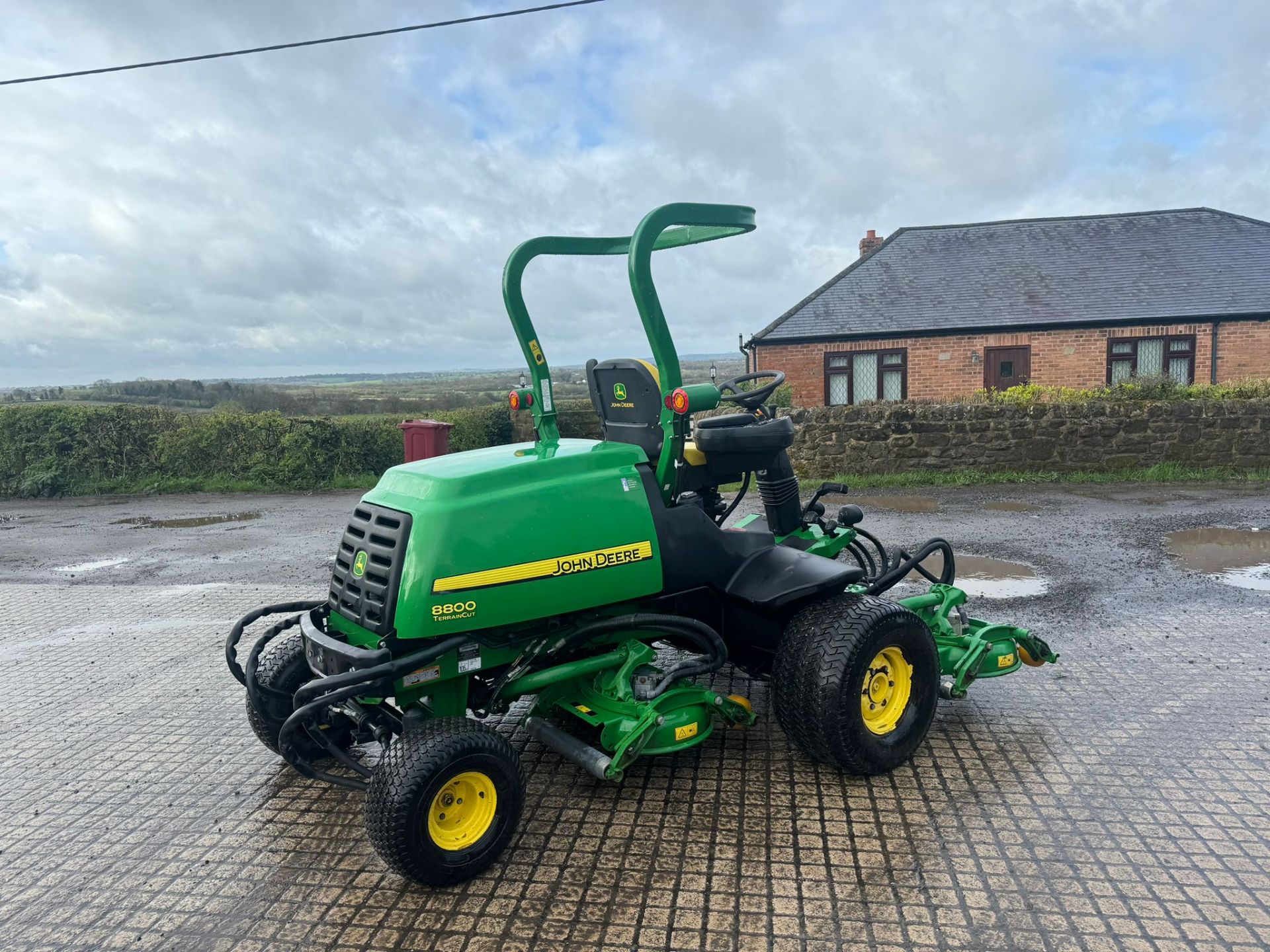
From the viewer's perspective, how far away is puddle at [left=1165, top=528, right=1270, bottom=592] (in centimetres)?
722

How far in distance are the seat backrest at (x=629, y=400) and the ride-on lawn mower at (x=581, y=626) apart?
0.5 inches

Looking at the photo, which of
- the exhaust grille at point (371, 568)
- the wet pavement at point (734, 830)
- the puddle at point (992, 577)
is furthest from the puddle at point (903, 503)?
the exhaust grille at point (371, 568)

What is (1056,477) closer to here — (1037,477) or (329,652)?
(1037,477)

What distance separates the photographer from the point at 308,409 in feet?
55.4

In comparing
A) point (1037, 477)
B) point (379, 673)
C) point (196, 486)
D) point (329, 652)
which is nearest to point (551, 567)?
point (379, 673)

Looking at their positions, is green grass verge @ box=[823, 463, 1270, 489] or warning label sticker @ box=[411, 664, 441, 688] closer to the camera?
warning label sticker @ box=[411, 664, 441, 688]

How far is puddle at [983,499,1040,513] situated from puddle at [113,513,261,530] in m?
9.67

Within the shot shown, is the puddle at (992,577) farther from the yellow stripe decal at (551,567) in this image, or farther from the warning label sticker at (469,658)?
the warning label sticker at (469,658)

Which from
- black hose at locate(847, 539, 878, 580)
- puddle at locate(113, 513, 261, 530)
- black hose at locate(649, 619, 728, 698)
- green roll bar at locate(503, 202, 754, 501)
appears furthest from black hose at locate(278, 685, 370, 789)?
puddle at locate(113, 513, 261, 530)

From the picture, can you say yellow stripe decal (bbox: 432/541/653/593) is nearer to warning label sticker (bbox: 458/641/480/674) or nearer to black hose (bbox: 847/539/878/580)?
warning label sticker (bbox: 458/641/480/674)

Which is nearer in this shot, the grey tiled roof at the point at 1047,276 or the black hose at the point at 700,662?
the black hose at the point at 700,662

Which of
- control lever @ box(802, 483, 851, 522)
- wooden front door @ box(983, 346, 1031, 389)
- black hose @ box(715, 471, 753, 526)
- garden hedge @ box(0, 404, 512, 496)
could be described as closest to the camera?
black hose @ box(715, 471, 753, 526)

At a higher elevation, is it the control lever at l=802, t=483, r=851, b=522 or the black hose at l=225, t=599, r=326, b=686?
the control lever at l=802, t=483, r=851, b=522

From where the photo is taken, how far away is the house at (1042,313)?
18500 mm
